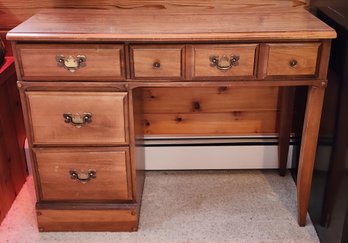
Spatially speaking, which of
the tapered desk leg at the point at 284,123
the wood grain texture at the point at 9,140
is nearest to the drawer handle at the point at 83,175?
the wood grain texture at the point at 9,140

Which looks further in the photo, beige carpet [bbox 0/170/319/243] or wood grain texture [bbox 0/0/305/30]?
wood grain texture [bbox 0/0/305/30]

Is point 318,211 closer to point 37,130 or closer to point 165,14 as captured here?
point 165,14

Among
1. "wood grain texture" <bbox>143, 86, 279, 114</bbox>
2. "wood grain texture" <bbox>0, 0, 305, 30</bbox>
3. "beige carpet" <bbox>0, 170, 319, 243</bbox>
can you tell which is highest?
"wood grain texture" <bbox>0, 0, 305, 30</bbox>

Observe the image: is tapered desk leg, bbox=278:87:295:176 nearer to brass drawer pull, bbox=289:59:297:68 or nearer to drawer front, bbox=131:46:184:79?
brass drawer pull, bbox=289:59:297:68

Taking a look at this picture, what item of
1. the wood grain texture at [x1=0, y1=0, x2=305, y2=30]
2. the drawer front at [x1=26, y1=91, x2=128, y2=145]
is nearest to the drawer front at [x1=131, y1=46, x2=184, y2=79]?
the drawer front at [x1=26, y1=91, x2=128, y2=145]

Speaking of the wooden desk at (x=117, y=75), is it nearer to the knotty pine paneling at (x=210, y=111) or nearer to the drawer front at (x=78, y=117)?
the drawer front at (x=78, y=117)

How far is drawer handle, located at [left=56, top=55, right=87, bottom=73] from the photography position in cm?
134

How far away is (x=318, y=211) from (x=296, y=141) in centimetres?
42

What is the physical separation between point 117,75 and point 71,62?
0.49 feet

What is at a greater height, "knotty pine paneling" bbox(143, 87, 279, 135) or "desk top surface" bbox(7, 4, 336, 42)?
"desk top surface" bbox(7, 4, 336, 42)

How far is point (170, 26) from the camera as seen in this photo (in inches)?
54.8

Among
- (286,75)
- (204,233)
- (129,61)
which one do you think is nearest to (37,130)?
(129,61)

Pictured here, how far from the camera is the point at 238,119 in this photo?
194 cm

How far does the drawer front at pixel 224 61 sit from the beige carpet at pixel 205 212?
2.05 feet
